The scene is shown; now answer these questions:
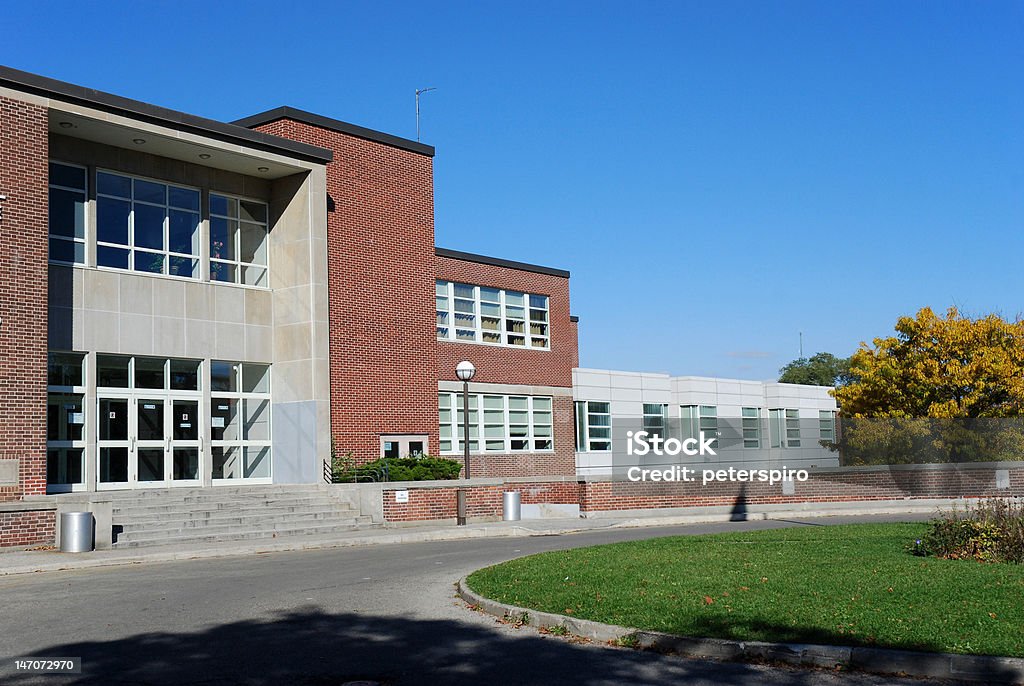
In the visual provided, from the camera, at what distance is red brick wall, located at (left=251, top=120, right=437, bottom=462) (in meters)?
30.9

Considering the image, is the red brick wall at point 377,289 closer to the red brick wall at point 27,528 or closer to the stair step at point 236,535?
the stair step at point 236,535

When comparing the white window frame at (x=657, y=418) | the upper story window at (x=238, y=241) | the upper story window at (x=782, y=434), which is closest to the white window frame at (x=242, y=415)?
the upper story window at (x=238, y=241)

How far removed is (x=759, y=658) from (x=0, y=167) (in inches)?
771

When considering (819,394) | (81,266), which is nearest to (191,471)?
(81,266)

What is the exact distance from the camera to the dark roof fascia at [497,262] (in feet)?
130

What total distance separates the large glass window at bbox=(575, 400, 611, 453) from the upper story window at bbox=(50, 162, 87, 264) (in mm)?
23738

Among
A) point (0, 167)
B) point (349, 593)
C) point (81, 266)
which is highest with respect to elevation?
point (0, 167)

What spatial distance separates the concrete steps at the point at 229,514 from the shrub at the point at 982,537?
13.9 meters

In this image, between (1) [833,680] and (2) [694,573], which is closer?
(1) [833,680]

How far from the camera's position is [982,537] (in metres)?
14.3

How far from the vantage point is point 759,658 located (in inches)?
345

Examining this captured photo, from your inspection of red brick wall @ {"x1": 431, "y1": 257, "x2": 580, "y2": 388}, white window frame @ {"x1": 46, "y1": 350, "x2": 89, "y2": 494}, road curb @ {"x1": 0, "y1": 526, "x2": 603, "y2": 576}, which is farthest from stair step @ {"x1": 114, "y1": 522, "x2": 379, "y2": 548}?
red brick wall @ {"x1": 431, "y1": 257, "x2": 580, "y2": 388}

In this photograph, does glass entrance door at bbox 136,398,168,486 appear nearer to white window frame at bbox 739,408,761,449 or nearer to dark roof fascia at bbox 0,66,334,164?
dark roof fascia at bbox 0,66,334,164

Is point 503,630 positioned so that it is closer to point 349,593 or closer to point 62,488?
point 349,593
